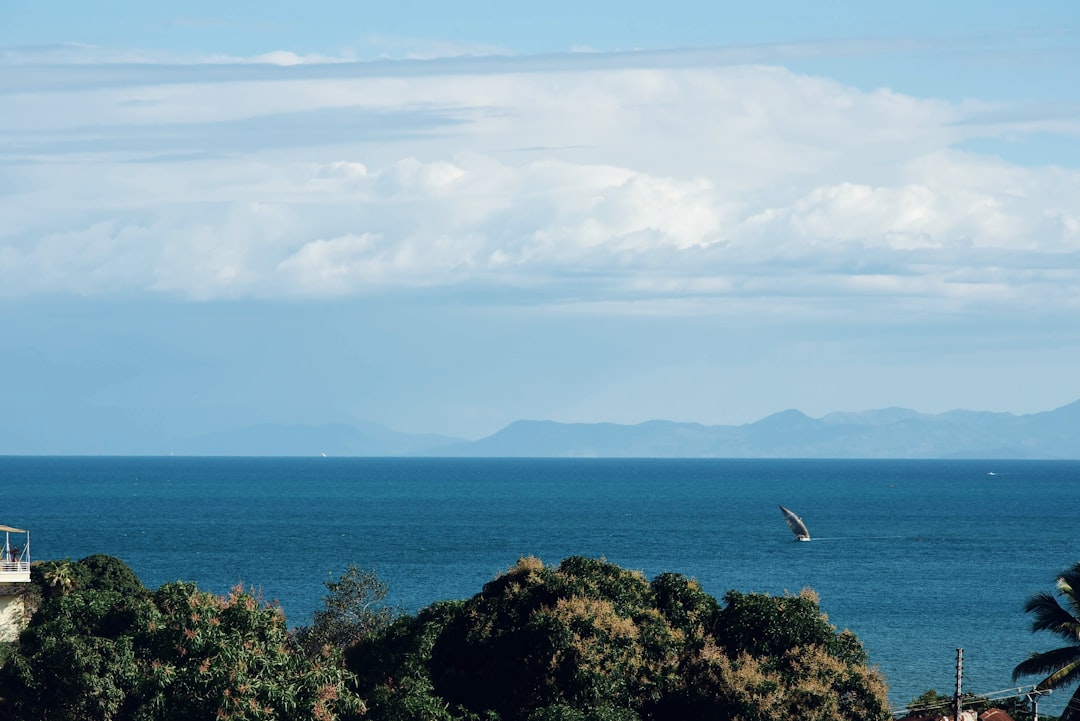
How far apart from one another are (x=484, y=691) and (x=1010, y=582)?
11296 cm

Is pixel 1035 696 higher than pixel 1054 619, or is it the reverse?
pixel 1054 619

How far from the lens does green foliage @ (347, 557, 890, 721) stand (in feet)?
116

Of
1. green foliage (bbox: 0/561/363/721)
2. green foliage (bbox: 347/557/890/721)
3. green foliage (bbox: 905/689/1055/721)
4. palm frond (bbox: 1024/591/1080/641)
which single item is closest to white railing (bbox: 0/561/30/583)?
green foliage (bbox: 0/561/363/721)

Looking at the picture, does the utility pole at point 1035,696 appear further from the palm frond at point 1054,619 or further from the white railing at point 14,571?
the white railing at point 14,571

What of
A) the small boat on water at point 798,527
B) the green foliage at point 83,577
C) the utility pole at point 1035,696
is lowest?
the small boat on water at point 798,527

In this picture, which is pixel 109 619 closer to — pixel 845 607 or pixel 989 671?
pixel 989 671

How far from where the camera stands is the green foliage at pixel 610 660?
35.3 metres

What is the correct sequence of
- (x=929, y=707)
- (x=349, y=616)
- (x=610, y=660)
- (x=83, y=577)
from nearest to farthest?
(x=610, y=660)
(x=929, y=707)
(x=349, y=616)
(x=83, y=577)

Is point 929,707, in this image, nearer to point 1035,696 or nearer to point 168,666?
point 1035,696

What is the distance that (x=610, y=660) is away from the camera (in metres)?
36.0

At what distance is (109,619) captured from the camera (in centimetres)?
3988

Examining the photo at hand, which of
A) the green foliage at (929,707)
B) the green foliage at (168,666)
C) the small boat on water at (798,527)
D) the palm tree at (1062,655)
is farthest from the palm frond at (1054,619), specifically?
the small boat on water at (798,527)

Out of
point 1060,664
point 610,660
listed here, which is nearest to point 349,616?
point 1060,664

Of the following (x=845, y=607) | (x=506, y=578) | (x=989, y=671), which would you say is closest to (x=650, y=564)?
(x=845, y=607)
